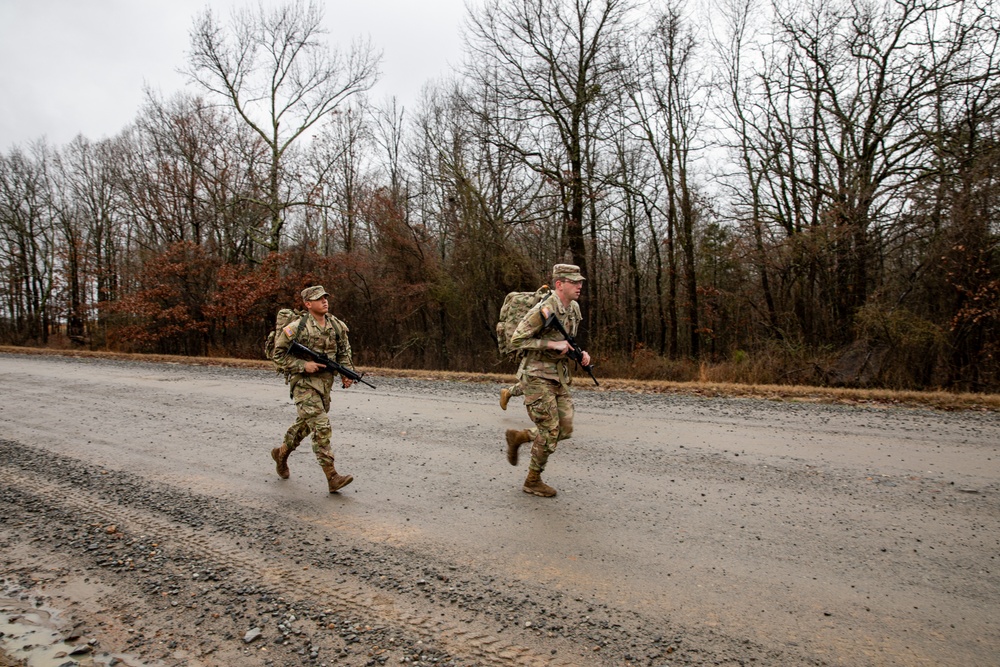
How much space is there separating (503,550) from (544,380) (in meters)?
1.75

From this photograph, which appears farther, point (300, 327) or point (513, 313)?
point (513, 313)

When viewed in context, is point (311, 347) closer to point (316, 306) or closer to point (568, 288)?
point (316, 306)

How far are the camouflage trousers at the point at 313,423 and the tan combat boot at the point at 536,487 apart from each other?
183cm

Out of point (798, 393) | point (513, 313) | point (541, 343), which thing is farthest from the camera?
point (798, 393)

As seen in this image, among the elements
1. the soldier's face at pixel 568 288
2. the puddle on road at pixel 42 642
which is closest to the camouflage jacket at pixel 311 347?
the soldier's face at pixel 568 288

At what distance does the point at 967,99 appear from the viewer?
15.5 metres

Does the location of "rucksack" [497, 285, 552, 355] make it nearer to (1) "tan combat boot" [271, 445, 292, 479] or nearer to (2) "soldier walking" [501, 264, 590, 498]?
(2) "soldier walking" [501, 264, 590, 498]

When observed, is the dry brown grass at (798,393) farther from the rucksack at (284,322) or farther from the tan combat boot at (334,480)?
the tan combat boot at (334,480)

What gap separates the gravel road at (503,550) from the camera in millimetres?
3045

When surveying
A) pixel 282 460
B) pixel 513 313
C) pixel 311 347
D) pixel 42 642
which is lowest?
pixel 42 642

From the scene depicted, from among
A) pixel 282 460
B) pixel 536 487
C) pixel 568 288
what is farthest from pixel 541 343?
pixel 282 460

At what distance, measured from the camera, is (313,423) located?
5.57 m

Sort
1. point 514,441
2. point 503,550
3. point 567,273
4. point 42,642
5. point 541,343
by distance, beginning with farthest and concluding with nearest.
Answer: point 514,441
point 567,273
point 541,343
point 503,550
point 42,642

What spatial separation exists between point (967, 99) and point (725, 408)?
12.9 meters
